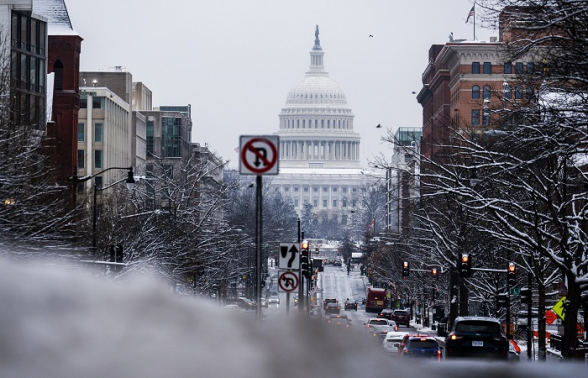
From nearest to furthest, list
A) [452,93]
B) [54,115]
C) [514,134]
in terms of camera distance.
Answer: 1. [514,134]
2. [54,115]
3. [452,93]

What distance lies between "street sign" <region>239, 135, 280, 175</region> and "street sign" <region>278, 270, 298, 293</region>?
15.8 m

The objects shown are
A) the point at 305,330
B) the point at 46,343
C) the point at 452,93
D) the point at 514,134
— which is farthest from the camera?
the point at 452,93

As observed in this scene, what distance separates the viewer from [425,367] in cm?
658

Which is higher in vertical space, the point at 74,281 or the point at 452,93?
the point at 452,93

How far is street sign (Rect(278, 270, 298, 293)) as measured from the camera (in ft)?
101

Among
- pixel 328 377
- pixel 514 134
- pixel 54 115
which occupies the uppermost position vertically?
pixel 54 115

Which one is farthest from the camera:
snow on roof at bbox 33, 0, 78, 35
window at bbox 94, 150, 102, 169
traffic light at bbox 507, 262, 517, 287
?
window at bbox 94, 150, 102, 169

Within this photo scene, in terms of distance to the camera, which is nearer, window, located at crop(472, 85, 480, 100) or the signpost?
the signpost

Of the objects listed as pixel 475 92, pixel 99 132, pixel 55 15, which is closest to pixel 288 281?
pixel 55 15

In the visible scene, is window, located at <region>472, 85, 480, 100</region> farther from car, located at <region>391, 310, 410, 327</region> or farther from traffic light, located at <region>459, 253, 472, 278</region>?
traffic light, located at <region>459, 253, 472, 278</region>

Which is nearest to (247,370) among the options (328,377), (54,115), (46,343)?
(328,377)

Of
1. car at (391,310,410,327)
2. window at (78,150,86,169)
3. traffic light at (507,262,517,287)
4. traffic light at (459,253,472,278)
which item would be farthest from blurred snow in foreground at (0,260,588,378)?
window at (78,150,86,169)

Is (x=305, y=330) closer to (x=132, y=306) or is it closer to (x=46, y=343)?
(x=132, y=306)

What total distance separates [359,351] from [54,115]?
A: 87.2 metres
